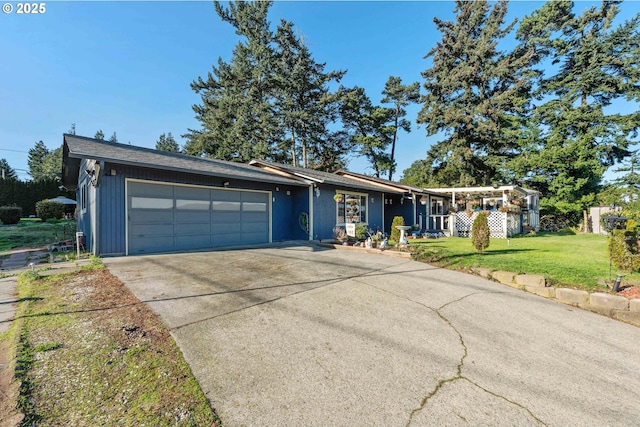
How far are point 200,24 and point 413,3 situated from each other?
10281 mm

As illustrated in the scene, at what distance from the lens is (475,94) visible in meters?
24.4

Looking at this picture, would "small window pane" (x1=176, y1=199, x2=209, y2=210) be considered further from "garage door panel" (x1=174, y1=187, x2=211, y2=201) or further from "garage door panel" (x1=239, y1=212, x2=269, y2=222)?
"garage door panel" (x1=239, y1=212, x2=269, y2=222)

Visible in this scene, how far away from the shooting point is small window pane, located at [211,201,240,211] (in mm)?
9445

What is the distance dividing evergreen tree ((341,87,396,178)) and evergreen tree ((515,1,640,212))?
11518 mm

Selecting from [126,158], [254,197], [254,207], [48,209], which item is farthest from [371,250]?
[48,209]

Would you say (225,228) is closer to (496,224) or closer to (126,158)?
(126,158)

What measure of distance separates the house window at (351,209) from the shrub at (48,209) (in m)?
22.7

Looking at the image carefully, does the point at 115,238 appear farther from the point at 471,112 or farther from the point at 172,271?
the point at 471,112

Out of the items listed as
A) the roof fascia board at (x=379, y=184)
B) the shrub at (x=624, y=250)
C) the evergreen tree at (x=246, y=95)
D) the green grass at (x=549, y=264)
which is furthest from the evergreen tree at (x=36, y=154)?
the shrub at (x=624, y=250)

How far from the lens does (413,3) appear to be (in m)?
13.8

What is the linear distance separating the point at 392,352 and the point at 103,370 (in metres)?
2.60

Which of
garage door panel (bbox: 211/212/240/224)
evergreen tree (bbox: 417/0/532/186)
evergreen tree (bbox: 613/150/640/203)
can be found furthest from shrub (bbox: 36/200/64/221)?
evergreen tree (bbox: 613/150/640/203)

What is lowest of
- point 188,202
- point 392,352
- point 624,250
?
point 392,352

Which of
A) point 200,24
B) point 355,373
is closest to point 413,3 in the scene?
point 200,24
